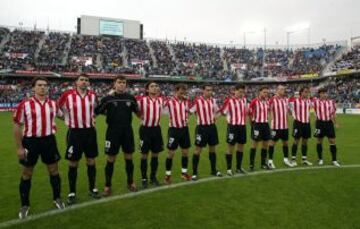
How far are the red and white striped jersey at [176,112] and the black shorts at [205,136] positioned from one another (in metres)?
0.49

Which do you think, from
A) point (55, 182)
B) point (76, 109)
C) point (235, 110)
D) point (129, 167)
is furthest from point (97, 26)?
point (55, 182)

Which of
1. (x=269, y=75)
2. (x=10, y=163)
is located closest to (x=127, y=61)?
(x=269, y=75)

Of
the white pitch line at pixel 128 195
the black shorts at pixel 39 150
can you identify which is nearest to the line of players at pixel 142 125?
the black shorts at pixel 39 150

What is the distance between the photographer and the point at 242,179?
331 inches

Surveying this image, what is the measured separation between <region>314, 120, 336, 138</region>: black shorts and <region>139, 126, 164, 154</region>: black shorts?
16.3ft

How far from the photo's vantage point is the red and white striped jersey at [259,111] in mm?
9844

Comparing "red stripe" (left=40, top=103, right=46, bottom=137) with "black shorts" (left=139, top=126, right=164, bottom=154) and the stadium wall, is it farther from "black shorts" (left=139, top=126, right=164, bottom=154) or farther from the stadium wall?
the stadium wall

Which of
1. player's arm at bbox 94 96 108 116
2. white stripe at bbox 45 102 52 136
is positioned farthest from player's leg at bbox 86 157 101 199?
white stripe at bbox 45 102 52 136

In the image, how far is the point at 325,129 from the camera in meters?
10.3

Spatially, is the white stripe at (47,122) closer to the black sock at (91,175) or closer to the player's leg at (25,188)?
the player's leg at (25,188)

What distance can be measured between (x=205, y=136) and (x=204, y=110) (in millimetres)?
615

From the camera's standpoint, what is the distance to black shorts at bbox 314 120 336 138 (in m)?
10.3

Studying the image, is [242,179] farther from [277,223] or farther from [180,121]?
[277,223]

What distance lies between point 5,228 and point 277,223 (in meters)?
3.97
